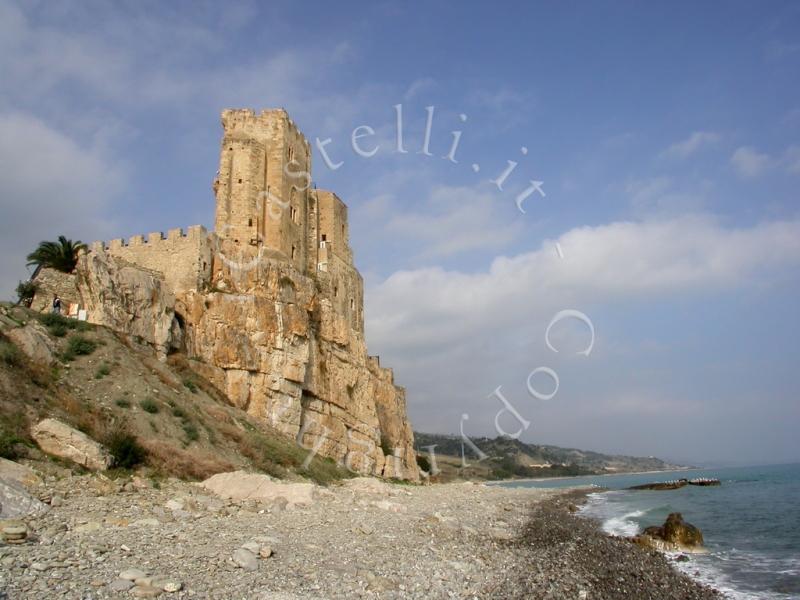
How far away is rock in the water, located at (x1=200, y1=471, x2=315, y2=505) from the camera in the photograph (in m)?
12.7

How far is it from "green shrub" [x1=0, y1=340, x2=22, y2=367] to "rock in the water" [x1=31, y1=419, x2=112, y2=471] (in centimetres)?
250

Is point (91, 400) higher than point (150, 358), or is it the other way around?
point (150, 358)

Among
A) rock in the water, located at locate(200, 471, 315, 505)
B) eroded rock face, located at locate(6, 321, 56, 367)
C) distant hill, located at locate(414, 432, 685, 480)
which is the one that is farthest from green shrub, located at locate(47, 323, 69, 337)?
distant hill, located at locate(414, 432, 685, 480)

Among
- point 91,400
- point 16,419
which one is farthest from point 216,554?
point 91,400

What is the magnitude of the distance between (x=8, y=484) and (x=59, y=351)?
8.45 metres

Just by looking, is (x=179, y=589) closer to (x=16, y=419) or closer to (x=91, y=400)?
(x=16, y=419)

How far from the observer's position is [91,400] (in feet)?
48.3

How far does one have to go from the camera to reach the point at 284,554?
29.2 feet

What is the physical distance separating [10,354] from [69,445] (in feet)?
11.6

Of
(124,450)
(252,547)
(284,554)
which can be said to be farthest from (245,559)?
(124,450)

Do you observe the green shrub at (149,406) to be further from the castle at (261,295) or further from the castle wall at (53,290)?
the castle wall at (53,290)

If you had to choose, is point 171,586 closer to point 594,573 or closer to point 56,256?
point 594,573

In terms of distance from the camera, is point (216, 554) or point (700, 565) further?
point (700, 565)

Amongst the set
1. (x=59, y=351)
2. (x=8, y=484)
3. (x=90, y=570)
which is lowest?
(x=90, y=570)
